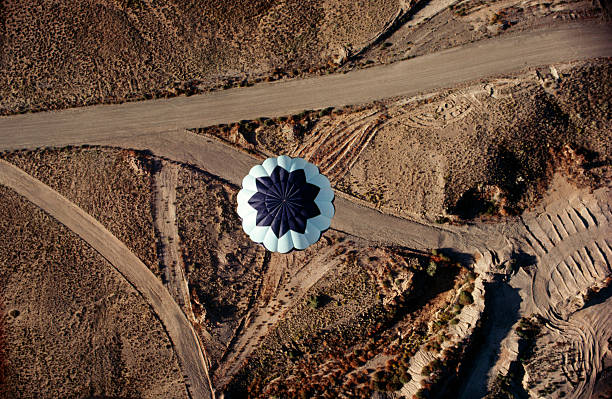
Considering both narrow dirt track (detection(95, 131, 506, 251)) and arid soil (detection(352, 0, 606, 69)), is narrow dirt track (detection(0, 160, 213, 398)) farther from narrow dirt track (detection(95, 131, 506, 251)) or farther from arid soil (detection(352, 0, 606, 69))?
arid soil (detection(352, 0, 606, 69))

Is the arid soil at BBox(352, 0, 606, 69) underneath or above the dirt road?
above

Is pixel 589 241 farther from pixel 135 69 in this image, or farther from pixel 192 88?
pixel 135 69

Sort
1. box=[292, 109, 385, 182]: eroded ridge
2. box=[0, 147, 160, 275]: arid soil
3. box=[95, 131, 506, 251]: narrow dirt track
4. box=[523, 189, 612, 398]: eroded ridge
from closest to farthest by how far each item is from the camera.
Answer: box=[523, 189, 612, 398]: eroded ridge → box=[95, 131, 506, 251]: narrow dirt track → box=[292, 109, 385, 182]: eroded ridge → box=[0, 147, 160, 275]: arid soil

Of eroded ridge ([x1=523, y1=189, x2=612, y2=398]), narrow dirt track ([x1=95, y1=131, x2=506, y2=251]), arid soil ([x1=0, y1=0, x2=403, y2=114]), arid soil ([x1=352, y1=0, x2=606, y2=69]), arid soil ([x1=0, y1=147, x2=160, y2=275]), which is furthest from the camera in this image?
arid soil ([x1=0, y1=0, x2=403, y2=114])

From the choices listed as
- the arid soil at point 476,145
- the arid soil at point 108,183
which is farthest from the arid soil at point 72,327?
the arid soil at point 476,145

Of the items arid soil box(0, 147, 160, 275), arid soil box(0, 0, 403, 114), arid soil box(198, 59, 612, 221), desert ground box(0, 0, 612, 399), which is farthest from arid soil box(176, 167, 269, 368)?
arid soil box(0, 0, 403, 114)

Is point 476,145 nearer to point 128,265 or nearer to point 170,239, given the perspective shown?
point 170,239

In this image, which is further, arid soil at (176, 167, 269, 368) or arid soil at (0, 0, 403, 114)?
arid soil at (0, 0, 403, 114)

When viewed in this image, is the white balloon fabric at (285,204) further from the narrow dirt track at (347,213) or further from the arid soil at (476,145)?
the arid soil at (476,145)
